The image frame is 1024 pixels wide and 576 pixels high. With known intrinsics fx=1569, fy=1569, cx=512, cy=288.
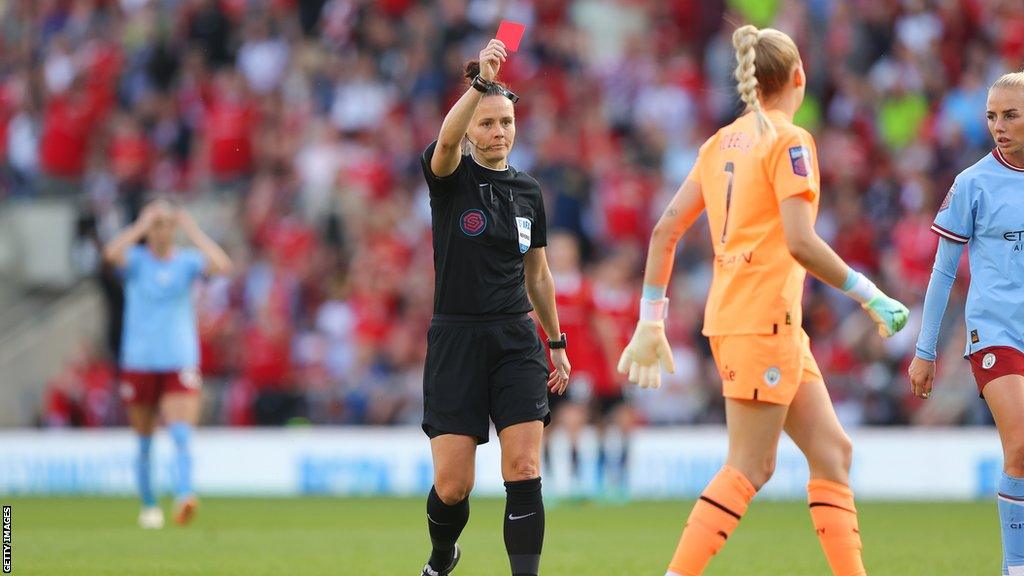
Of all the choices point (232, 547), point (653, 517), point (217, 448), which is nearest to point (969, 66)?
point (653, 517)

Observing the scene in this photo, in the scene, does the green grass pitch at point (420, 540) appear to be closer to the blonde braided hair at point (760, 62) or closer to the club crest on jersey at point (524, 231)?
the club crest on jersey at point (524, 231)

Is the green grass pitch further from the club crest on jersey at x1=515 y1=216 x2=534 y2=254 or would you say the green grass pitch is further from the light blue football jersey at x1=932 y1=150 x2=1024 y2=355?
the club crest on jersey at x1=515 y1=216 x2=534 y2=254

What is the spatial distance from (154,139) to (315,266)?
408cm

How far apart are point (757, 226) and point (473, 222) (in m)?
1.47

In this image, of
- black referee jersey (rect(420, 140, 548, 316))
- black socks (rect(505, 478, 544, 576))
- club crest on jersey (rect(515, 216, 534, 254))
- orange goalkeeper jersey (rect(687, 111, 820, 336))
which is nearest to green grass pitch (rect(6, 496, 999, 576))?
black socks (rect(505, 478, 544, 576))

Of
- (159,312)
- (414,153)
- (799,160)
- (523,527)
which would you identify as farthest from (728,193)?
(414,153)

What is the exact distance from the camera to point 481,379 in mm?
7434

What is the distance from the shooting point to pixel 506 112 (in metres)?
7.45

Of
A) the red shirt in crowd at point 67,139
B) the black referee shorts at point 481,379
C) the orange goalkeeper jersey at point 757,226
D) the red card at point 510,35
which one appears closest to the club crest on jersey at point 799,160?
the orange goalkeeper jersey at point 757,226

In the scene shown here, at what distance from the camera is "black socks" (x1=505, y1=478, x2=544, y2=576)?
7.28 meters

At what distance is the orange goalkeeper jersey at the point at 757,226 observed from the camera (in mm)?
6479

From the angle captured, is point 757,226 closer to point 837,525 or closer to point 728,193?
point 728,193

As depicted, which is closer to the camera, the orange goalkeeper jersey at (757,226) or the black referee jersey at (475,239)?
the orange goalkeeper jersey at (757,226)

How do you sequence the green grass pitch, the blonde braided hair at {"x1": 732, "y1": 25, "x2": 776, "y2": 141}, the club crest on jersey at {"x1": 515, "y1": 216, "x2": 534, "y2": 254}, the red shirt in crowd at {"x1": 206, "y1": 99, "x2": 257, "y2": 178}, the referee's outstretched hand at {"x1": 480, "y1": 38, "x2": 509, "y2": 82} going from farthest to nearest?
1. the red shirt in crowd at {"x1": 206, "y1": 99, "x2": 257, "y2": 178}
2. the green grass pitch
3. the club crest on jersey at {"x1": 515, "y1": 216, "x2": 534, "y2": 254}
4. the referee's outstretched hand at {"x1": 480, "y1": 38, "x2": 509, "y2": 82}
5. the blonde braided hair at {"x1": 732, "y1": 25, "x2": 776, "y2": 141}
